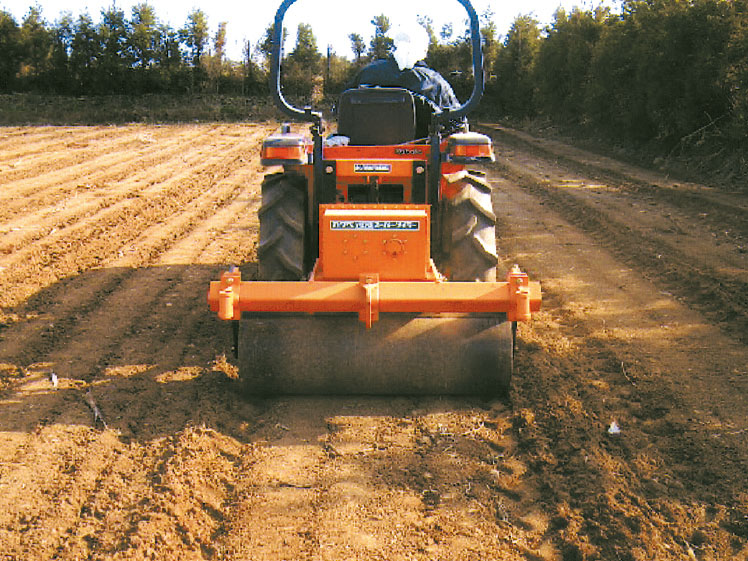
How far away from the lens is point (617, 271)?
7.67 metres

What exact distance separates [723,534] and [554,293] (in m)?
3.78

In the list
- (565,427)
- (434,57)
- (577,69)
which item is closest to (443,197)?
(565,427)

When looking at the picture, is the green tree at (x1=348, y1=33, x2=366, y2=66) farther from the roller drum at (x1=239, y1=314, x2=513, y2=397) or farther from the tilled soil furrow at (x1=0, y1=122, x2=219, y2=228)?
the roller drum at (x1=239, y1=314, x2=513, y2=397)

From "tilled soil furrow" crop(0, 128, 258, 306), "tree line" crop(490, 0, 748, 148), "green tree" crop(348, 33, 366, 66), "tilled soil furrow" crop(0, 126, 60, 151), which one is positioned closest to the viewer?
"tilled soil furrow" crop(0, 128, 258, 306)

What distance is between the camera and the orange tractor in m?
4.33

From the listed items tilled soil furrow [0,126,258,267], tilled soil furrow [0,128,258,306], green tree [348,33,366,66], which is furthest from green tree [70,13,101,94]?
tilled soil furrow [0,128,258,306]

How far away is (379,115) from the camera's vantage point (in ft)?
18.2

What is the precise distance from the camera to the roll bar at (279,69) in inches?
202

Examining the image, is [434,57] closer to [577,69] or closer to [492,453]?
[577,69]

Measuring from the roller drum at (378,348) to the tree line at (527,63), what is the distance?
209 centimetres

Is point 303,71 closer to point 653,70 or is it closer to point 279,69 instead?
point 653,70

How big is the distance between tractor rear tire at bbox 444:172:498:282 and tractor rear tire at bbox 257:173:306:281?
37.9 inches

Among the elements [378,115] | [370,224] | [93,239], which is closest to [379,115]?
[378,115]

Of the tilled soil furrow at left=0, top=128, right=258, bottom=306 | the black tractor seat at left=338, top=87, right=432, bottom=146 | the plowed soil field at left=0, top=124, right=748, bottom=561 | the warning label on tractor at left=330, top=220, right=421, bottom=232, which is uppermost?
the black tractor seat at left=338, top=87, right=432, bottom=146
